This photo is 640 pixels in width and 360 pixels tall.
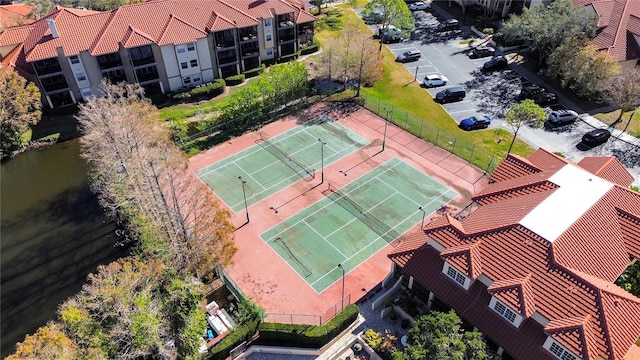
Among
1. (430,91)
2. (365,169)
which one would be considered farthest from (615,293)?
(430,91)

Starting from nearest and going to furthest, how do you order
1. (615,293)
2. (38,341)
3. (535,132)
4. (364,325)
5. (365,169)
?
(38,341) → (615,293) → (364,325) → (365,169) → (535,132)

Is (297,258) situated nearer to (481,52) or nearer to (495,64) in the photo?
(495,64)

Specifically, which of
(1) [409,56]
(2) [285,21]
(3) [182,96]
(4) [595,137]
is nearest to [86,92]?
(3) [182,96]

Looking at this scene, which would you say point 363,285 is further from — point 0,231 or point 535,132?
point 0,231

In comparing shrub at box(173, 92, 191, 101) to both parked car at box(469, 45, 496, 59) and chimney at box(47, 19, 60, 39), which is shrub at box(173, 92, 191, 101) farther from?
parked car at box(469, 45, 496, 59)

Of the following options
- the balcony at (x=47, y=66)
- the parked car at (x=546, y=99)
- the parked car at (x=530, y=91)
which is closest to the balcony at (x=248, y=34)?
the balcony at (x=47, y=66)

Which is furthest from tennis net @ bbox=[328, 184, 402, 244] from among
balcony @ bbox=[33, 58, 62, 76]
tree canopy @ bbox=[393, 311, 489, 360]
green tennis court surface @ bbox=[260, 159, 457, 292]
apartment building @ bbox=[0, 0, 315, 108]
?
balcony @ bbox=[33, 58, 62, 76]

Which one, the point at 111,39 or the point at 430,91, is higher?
the point at 111,39

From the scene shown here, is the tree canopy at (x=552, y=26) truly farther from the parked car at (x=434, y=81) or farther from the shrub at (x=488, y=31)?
the parked car at (x=434, y=81)
